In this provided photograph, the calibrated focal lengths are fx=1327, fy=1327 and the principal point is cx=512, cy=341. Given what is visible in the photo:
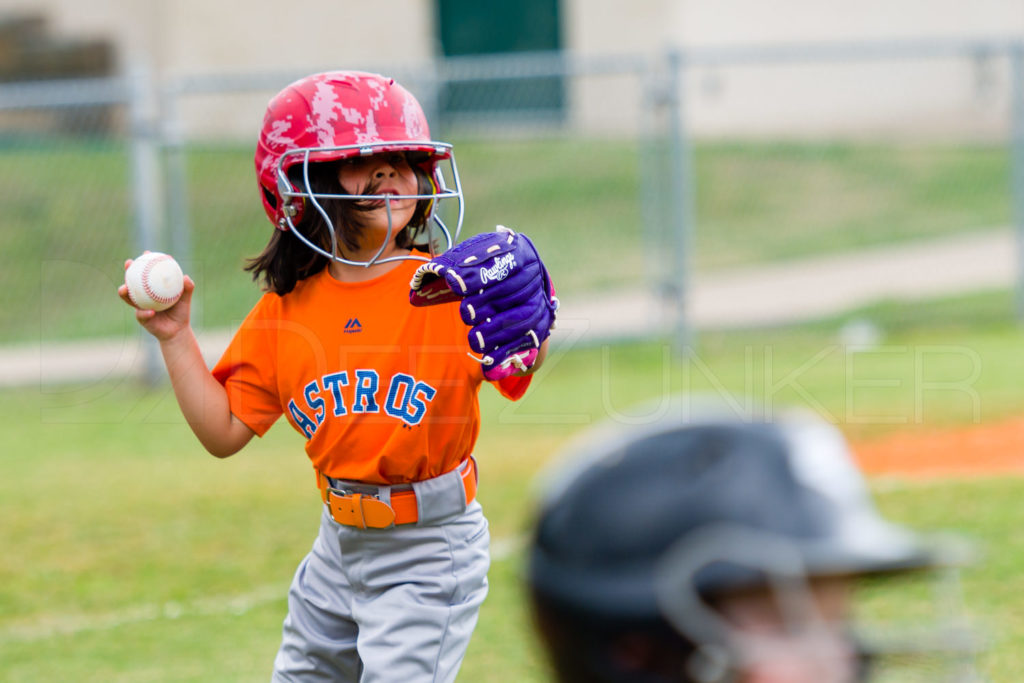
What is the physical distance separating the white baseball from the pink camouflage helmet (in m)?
0.29

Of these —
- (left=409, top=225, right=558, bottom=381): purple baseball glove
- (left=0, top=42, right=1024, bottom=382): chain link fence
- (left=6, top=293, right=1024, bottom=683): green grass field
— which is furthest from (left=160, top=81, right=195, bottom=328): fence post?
(left=409, top=225, right=558, bottom=381): purple baseball glove

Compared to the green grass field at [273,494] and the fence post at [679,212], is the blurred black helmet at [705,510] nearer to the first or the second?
the green grass field at [273,494]

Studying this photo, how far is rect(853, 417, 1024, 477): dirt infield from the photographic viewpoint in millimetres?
6441

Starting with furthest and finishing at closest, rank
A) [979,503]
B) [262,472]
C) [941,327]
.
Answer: [941,327], [262,472], [979,503]

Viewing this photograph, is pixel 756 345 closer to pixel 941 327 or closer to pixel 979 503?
pixel 941 327

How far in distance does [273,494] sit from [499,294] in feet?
14.0

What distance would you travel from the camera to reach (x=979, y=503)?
5.79m

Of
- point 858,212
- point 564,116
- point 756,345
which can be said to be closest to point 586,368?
point 756,345

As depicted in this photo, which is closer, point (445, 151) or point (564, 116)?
point (445, 151)

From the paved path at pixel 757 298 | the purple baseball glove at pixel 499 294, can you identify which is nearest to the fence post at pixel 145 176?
the paved path at pixel 757 298

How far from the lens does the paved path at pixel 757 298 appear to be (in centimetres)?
970

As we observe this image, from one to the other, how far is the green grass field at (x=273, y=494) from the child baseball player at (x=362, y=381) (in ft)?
3.88

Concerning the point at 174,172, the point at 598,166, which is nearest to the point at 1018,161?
the point at 598,166

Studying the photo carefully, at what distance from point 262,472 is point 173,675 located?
2879mm
